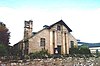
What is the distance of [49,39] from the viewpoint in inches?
1647

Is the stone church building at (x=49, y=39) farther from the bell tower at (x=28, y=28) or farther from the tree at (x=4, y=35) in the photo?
the tree at (x=4, y=35)

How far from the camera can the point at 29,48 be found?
38875mm

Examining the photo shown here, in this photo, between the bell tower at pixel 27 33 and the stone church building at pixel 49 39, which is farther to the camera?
→ the stone church building at pixel 49 39

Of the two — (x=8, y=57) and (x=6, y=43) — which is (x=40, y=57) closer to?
(x=8, y=57)

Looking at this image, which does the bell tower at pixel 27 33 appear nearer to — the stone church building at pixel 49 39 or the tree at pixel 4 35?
the stone church building at pixel 49 39

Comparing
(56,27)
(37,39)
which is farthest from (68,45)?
(37,39)

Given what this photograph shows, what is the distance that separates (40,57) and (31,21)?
8742mm

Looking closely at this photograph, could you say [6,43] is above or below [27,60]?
above

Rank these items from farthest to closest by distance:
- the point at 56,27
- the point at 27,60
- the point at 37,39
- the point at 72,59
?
the point at 56,27 → the point at 37,39 → the point at 72,59 → the point at 27,60

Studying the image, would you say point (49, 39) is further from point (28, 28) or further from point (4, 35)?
point (4, 35)

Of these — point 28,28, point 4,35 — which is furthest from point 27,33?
point 4,35

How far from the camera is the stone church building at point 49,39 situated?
1544 inches

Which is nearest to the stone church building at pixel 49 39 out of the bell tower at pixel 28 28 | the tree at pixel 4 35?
the bell tower at pixel 28 28

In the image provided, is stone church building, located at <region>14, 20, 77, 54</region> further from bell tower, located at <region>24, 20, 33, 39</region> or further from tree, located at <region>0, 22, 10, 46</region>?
tree, located at <region>0, 22, 10, 46</region>
